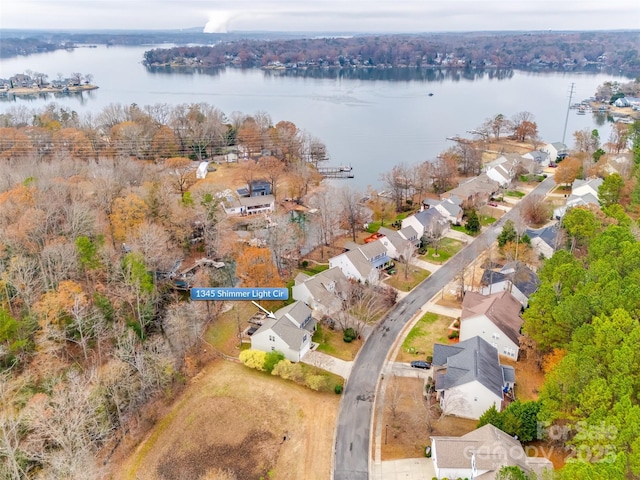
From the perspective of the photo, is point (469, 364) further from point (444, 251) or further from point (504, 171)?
point (504, 171)

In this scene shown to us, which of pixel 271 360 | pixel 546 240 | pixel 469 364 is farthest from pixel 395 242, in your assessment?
pixel 271 360

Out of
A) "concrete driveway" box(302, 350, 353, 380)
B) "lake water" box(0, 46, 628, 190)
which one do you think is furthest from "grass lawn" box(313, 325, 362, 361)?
"lake water" box(0, 46, 628, 190)

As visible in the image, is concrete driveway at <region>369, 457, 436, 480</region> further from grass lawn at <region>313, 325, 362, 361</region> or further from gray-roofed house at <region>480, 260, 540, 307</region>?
gray-roofed house at <region>480, 260, 540, 307</region>

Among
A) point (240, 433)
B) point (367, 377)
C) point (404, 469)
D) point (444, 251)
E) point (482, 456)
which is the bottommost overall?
point (240, 433)

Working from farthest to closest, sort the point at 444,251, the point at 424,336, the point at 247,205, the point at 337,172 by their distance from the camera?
the point at 337,172, the point at 247,205, the point at 444,251, the point at 424,336

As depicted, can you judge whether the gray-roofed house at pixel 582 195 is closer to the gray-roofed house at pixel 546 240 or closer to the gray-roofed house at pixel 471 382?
the gray-roofed house at pixel 546 240

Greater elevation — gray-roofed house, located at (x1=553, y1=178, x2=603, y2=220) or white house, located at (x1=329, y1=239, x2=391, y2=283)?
gray-roofed house, located at (x1=553, y1=178, x2=603, y2=220)

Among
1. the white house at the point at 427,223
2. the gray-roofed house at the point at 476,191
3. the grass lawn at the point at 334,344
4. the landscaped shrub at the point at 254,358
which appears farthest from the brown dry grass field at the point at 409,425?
the gray-roofed house at the point at 476,191
